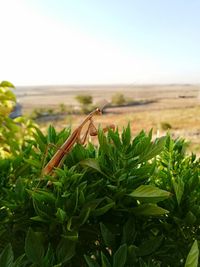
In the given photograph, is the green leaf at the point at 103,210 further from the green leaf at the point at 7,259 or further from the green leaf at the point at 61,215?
the green leaf at the point at 7,259

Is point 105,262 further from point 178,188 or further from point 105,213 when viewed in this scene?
point 178,188

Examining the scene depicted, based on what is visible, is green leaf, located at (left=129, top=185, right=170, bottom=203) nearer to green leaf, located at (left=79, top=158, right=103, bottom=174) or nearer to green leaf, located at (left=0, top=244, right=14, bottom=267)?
green leaf, located at (left=79, top=158, right=103, bottom=174)

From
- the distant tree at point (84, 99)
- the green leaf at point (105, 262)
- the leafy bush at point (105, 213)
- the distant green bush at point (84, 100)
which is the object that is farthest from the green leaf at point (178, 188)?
the distant tree at point (84, 99)

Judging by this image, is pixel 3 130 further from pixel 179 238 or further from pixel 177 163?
pixel 179 238

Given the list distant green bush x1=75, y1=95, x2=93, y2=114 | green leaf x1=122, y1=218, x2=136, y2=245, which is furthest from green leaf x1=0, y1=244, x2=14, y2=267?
distant green bush x1=75, y1=95, x2=93, y2=114

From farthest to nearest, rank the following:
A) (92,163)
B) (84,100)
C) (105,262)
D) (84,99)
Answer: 1. (84,100)
2. (84,99)
3. (92,163)
4. (105,262)

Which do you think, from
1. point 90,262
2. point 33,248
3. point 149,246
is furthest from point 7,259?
point 149,246
